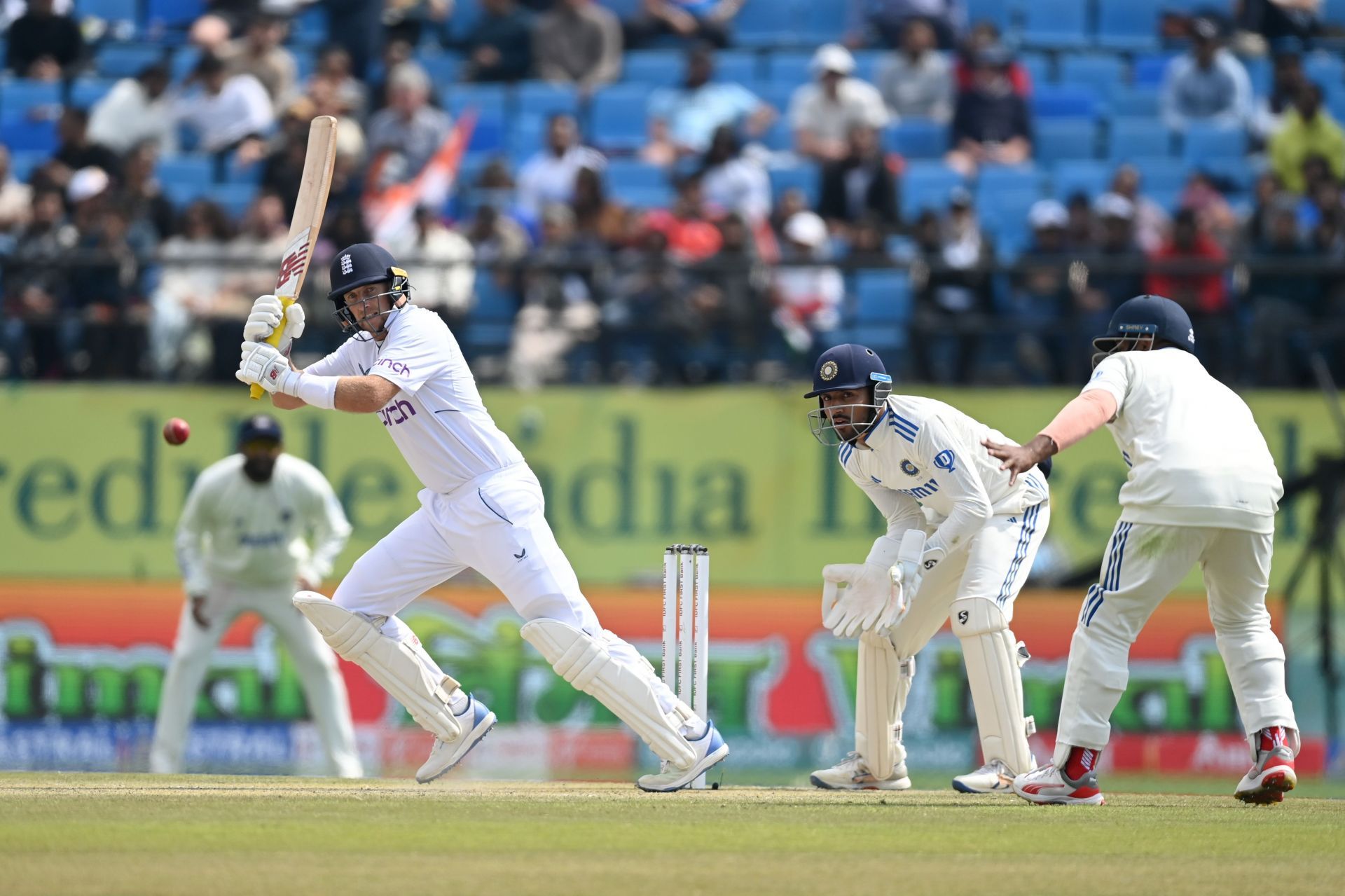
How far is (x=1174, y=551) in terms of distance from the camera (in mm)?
7207

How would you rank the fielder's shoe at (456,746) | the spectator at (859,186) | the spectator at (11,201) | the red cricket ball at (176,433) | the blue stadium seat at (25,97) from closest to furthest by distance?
the fielder's shoe at (456,746), the red cricket ball at (176,433), the spectator at (11,201), the spectator at (859,186), the blue stadium seat at (25,97)

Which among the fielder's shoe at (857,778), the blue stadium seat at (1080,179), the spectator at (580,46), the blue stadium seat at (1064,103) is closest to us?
the fielder's shoe at (857,778)

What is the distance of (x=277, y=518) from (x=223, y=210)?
105 inches

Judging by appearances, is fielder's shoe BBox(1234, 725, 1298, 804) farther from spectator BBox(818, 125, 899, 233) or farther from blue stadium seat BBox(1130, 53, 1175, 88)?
blue stadium seat BBox(1130, 53, 1175, 88)

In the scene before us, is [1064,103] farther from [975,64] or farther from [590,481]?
[590,481]

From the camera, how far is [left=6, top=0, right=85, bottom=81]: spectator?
15711 mm

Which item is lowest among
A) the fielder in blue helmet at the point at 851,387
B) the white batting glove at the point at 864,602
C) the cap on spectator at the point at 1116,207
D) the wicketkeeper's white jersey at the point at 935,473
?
the white batting glove at the point at 864,602

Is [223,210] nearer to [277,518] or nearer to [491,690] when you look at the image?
[277,518]

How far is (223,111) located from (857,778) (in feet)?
28.3

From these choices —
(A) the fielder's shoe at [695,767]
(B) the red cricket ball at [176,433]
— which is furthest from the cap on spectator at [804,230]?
(A) the fielder's shoe at [695,767]

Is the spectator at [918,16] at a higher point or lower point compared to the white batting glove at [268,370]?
higher

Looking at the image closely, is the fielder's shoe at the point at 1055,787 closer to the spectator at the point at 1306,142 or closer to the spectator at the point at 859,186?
the spectator at the point at 859,186

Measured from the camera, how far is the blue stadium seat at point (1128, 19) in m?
16.2

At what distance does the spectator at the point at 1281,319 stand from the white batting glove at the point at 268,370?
268 inches
